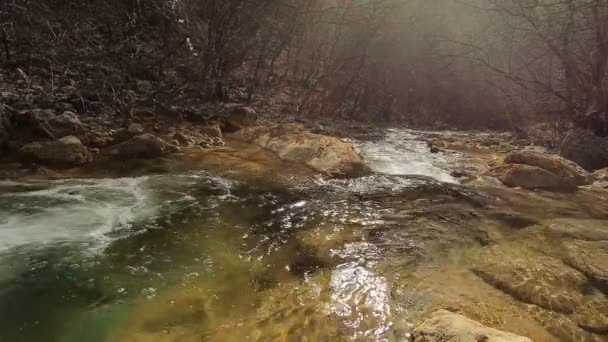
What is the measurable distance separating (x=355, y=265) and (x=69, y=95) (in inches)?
304

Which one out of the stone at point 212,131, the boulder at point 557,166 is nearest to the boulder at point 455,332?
the boulder at point 557,166

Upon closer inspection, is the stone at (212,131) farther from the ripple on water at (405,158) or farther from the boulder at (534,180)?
the boulder at (534,180)

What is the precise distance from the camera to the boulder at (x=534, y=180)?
27.0 feet

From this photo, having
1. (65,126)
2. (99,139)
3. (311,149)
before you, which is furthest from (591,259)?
(65,126)

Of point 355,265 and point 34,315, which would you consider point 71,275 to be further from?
point 355,265

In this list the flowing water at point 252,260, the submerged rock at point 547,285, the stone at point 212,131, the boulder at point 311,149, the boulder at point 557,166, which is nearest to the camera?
the flowing water at point 252,260

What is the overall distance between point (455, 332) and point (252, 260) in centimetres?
215

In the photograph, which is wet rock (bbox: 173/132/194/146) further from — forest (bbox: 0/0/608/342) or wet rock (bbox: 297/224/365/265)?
wet rock (bbox: 297/224/365/265)

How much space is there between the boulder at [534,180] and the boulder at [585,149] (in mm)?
2675

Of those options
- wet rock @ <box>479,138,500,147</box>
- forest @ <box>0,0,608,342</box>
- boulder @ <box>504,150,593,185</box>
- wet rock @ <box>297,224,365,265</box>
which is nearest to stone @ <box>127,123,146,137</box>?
forest @ <box>0,0,608,342</box>

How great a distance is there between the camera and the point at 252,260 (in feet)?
14.7

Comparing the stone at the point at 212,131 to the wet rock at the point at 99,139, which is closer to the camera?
the wet rock at the point at 99,139

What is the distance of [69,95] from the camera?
932 centimetres

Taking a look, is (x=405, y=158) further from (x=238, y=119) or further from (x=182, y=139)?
(x=182, y=139)
